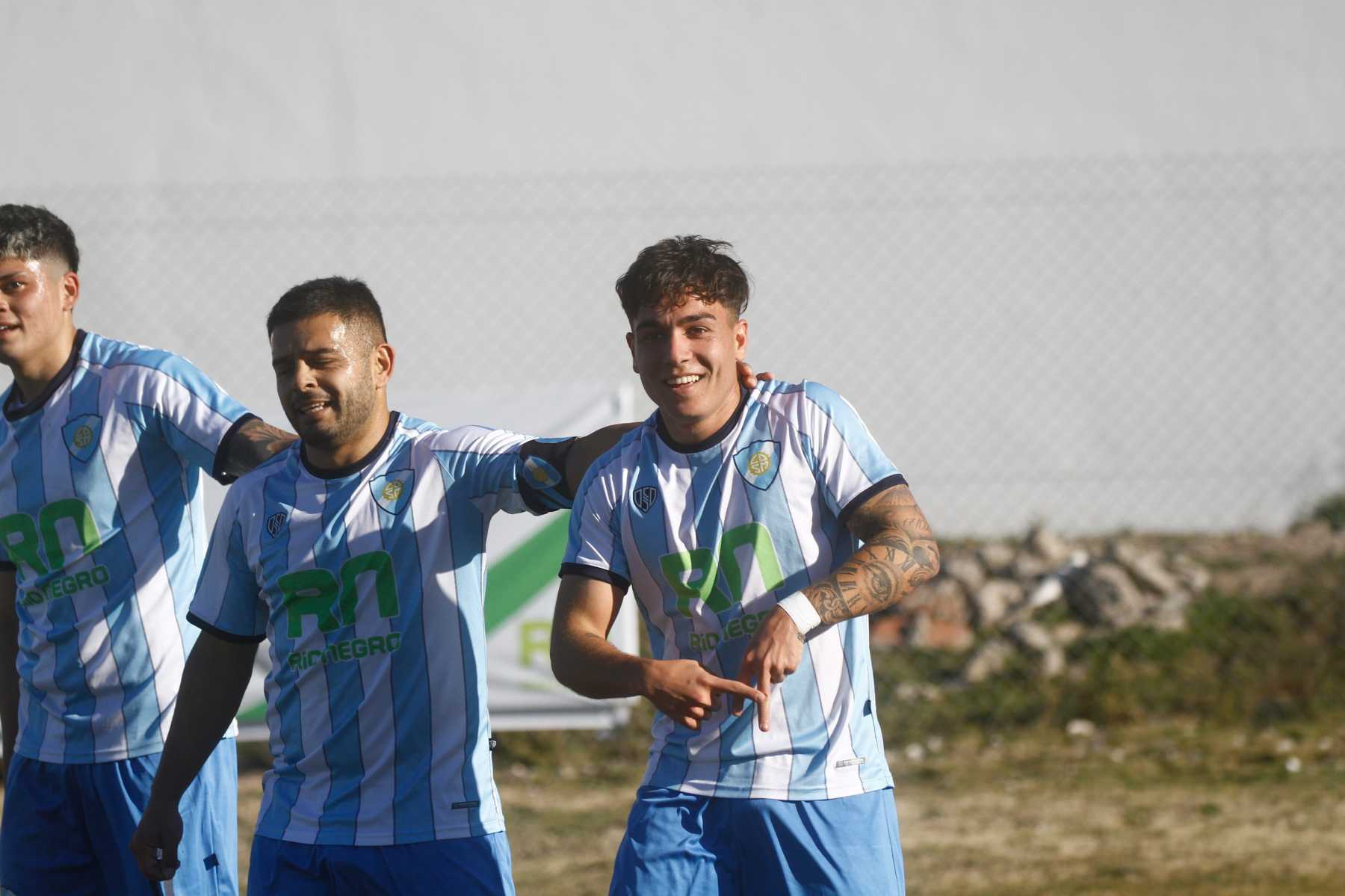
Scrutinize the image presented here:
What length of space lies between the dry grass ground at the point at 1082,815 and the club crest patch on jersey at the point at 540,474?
2.60 metres

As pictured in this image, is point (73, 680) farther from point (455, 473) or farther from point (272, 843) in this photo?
point (455, 473)

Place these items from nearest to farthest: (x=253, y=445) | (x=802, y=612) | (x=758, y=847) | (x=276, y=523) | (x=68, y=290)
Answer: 1. (x=802, y=612)
2. (x=758, y=847)
3. (x=276, y=523)
4. (x=253, y=445)
5. (x=68, y=290)

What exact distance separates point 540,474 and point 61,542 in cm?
126

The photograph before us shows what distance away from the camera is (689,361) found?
2637 mm

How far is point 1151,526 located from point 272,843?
212 inches

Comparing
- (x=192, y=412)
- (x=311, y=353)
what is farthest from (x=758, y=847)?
(x=192, y=412)

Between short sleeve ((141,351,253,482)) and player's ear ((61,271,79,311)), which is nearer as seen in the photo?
short sleeve ((141,351,253,482))

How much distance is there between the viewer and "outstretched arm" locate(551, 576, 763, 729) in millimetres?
2338

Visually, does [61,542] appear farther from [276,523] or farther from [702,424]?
[702,424]

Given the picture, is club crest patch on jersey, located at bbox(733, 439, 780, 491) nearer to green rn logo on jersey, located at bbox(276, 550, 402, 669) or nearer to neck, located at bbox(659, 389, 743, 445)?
neck, located at bbox(659, 389, 743, 445)

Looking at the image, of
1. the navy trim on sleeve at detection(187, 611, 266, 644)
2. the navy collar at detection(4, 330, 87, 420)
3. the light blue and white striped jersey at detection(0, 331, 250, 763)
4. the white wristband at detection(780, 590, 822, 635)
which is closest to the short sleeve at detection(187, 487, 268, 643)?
the navy trim on sleeve at detection(187, 611, 266, 644)

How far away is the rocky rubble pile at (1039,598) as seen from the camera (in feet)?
23.3

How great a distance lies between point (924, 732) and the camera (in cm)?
669

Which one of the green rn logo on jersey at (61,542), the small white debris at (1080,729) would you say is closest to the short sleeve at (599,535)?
the green rn logo on jersey at (61,542)
